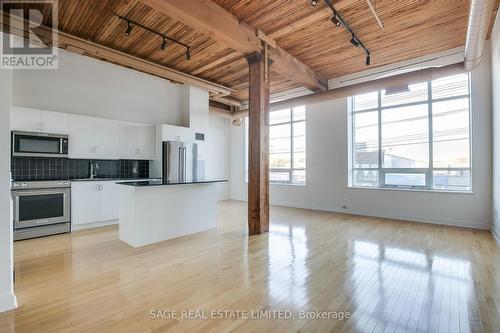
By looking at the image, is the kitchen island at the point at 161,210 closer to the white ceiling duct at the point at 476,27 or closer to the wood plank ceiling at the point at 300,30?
the wood plank ceiling at the point at 300,30

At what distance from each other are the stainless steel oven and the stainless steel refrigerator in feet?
6.36

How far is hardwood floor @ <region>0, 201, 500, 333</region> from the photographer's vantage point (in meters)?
1.85

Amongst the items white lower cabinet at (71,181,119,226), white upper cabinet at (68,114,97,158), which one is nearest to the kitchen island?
white lower cabinet at (71,181,119,226)

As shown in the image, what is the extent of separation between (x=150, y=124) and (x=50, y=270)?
12.2ft

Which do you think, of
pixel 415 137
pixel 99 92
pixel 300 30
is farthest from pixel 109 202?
pixel 415 137

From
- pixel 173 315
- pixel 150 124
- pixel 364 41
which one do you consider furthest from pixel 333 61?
pixel 173 315

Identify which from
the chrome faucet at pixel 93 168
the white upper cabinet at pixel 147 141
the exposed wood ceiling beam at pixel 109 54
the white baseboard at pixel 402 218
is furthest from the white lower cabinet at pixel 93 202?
the white baseboard at pixel 402 218

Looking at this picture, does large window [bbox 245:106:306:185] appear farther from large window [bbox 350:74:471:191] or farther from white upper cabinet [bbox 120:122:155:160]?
white upper cabinet [bbox 120:122:155:160]

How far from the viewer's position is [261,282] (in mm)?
2488

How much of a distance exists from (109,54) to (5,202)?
3721mm

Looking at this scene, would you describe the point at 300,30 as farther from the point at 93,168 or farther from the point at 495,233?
the point at 93,168

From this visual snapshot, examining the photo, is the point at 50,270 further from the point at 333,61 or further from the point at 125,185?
the point at 333,61

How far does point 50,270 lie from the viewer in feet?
9.12

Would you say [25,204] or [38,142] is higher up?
[38,142]
